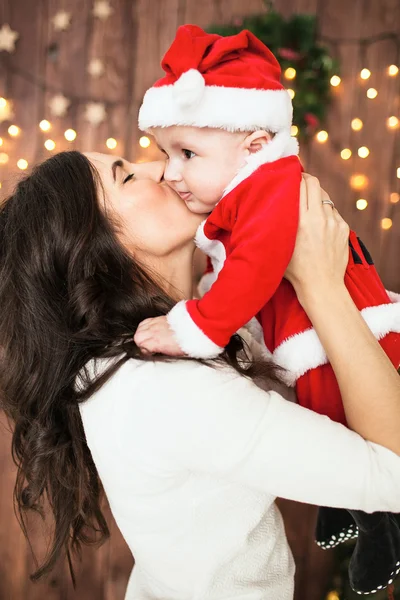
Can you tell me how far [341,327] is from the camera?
44.5 inches

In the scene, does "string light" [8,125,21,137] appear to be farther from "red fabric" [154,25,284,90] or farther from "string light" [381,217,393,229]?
"string light" [381,217,393,229]

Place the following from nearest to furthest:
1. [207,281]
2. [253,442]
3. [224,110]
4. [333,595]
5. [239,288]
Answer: [253,442] → [239,288] → [224,110] → [207,281] → [333,595]

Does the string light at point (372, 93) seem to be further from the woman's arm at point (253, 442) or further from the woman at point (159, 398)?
the woman's arm at point (253, 442)

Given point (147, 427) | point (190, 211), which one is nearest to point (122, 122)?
point (190, 211)

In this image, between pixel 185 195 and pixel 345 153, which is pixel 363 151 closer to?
pixel 345 153

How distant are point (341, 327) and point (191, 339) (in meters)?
0.30

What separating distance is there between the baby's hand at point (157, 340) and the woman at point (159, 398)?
3 cm

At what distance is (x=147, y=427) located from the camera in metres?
1.04

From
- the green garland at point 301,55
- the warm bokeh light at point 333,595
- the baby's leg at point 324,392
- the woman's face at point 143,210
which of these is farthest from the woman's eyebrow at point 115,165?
the warm bokeh light at point 333,595

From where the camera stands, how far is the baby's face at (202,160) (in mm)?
1268

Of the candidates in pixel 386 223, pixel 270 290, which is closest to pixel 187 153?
pixel 270 290

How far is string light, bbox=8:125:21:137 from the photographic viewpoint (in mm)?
2235

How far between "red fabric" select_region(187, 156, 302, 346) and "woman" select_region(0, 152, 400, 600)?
58 millimetres

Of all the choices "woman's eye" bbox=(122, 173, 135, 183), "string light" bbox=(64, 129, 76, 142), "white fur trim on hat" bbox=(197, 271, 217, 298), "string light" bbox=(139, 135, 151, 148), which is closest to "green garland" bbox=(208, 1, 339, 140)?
"string light" bbox=(139, 135, 151, 148)
